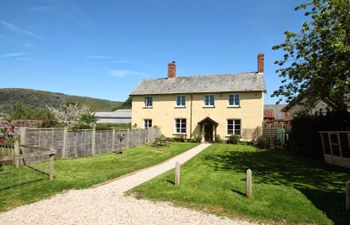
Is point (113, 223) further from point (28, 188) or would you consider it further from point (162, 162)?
point (162, 162)

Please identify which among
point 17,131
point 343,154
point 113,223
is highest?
point 17,131

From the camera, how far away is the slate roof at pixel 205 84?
27337 mm

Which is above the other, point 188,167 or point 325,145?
point 325,145

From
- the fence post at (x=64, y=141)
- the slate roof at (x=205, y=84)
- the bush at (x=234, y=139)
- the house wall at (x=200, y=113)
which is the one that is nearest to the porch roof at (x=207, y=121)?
the house wall at (x=200, y=113)

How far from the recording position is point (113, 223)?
19.3 feet

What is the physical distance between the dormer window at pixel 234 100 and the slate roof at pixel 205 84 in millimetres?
720

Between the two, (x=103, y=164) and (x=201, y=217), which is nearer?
(x=201, y=217)

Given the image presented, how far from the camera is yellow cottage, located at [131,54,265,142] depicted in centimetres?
2661

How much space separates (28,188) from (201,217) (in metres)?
6.55

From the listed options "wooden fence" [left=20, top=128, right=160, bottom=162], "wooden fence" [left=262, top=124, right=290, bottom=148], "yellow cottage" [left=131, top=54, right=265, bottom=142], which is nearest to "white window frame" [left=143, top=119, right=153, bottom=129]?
"yellow cottage" [left=131, top=54, right=265, bottom=142]

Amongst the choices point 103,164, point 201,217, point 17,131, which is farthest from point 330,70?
point 17,131

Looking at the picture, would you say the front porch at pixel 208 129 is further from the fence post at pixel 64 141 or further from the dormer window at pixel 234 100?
the fence post at pixel 64 141

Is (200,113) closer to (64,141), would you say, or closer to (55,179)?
(64,141)

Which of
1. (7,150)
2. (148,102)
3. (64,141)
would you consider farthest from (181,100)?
(7,150)
